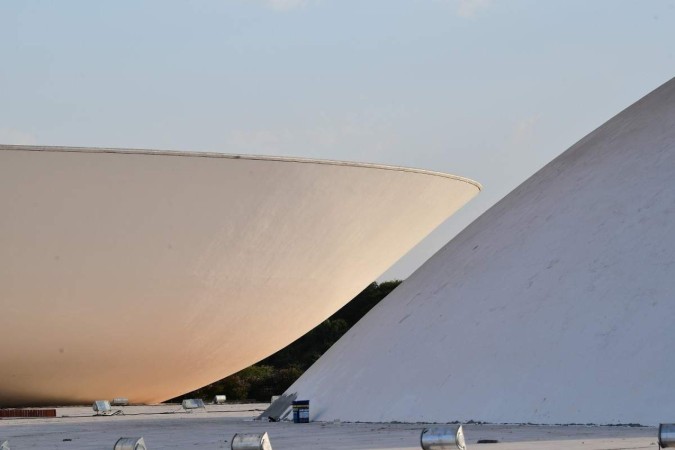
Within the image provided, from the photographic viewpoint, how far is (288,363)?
40812 millimetres

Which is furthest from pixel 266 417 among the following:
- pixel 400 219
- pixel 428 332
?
pixel 400 219

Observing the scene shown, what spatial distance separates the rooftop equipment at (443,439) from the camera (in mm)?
7832

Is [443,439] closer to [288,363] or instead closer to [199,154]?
[199,154]

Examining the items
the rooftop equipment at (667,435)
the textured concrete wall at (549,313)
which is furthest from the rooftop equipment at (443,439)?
the textured concrete wall at (549,313)

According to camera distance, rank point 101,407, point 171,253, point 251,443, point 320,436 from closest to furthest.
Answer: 1. point 251,443
2. point 320,436
3. point 101,407
4. point 171,253

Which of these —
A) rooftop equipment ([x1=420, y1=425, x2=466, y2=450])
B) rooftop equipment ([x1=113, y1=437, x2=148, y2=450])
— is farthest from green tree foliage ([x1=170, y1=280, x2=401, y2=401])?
rooftop equipment ([x1=420, y1=425, x2=466, y2=450])

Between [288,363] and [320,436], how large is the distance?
29.9 m

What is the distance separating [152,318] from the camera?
21.3 meters

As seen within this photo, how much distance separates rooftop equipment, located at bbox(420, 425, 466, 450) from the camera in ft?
25.7

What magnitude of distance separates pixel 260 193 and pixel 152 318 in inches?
118

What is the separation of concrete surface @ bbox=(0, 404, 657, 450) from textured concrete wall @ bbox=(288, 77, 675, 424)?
1.73 ft

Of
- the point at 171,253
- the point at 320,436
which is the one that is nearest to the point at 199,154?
the point at 171,253

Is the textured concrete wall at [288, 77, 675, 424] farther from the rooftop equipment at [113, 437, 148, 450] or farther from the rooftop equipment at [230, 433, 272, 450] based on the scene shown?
the rooftop equipment at [113, 437, 148, 450]

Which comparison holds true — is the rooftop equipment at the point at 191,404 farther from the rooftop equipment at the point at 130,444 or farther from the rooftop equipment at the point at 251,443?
the rooftop equipment at the point at 251,443
